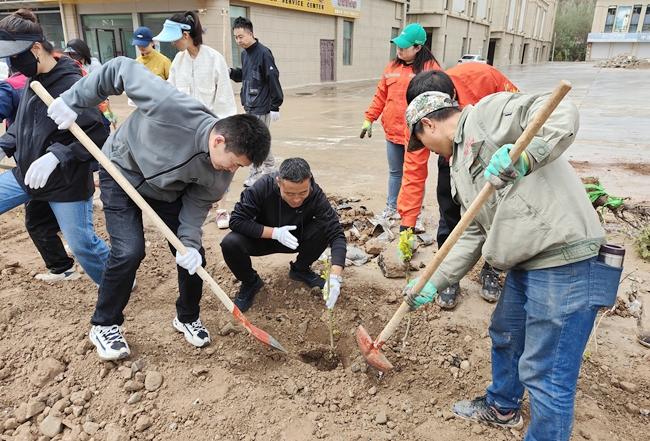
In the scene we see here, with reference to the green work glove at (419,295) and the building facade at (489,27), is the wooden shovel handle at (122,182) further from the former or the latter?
the building facade at (489,27)

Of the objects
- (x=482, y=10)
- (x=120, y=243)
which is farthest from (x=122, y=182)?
(x=482, y=10)

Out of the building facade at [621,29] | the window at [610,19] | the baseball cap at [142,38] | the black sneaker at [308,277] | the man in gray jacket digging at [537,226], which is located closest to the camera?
the man in gray jacket digging at [537,226]

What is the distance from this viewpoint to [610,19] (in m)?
48.9

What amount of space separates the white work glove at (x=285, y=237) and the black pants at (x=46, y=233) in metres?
1.51

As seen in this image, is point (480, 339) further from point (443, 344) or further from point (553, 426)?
point (553, 426)

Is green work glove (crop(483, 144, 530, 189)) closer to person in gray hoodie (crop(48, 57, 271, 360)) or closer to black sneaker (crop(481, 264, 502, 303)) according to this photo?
person in gray hoodie (crop(48, 57, 271, 360))

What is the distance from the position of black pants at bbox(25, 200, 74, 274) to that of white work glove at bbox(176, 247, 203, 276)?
134 centimetres

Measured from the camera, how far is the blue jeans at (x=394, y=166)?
4.24 metres

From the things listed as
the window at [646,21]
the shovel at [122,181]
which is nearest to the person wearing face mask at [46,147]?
the shovel at [122,181]

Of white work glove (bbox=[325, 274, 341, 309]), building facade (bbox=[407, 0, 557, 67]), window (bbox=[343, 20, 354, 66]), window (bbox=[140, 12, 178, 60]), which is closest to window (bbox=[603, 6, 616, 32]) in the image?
building facade (bbox=[407, 0, 557, 67])

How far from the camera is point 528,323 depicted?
5.78 feet

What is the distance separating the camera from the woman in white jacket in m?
4.18

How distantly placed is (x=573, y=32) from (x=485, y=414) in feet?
237

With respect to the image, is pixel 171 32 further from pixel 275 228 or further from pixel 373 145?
pixel 373 145
